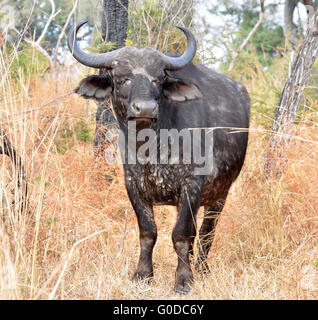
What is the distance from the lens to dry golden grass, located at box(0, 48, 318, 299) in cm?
A: 328

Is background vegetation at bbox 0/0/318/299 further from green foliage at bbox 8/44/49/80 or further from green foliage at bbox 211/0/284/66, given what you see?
green foliage at bbox 211/0/284/66

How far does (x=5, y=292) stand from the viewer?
9.30 ft

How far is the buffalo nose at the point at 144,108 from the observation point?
350 centimetres

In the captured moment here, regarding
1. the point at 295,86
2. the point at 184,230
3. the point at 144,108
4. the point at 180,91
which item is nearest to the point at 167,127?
the point at 180,91

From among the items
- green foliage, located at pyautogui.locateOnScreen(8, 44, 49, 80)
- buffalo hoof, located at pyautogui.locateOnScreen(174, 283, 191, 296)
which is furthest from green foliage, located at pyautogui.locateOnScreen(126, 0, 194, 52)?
buffalo hoof, located at pyautogui.locateOnScreen(174, 283, 191, 296)

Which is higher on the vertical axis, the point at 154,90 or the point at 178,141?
the point at 154,90

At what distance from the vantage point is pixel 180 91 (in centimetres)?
402

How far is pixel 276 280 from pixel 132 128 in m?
1.38

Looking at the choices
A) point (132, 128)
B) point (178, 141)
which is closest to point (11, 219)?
point (132, 128)

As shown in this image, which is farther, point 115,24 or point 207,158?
point 115,24
